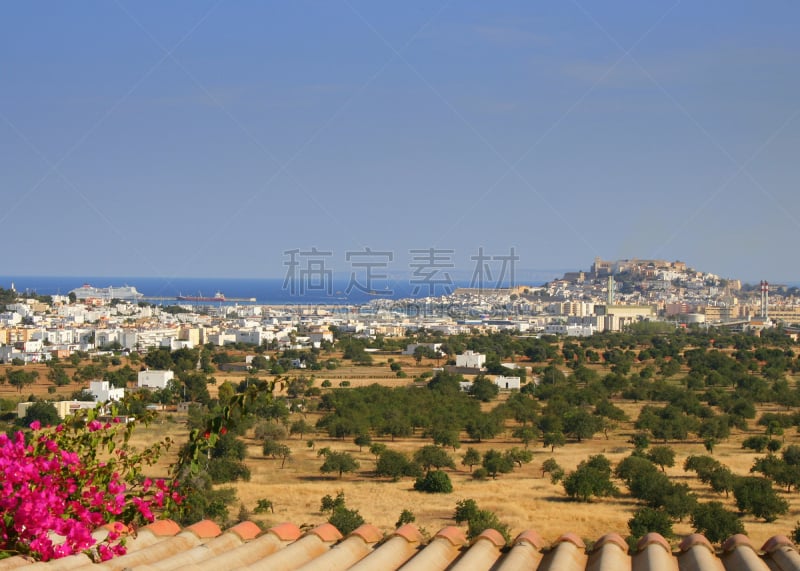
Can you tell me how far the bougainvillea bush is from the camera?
3.58 meters

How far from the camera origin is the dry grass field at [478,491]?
15406 millimetres

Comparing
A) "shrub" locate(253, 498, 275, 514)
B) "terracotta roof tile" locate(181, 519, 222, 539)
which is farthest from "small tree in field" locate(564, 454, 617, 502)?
"terracotta roof tile" locate(181, 519, 222, 539)

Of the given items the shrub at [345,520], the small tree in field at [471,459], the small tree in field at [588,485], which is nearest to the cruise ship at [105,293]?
the small tree in field at [471,459]

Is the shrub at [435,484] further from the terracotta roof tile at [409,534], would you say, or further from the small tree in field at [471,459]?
the terracotta roof tile at [409,534]

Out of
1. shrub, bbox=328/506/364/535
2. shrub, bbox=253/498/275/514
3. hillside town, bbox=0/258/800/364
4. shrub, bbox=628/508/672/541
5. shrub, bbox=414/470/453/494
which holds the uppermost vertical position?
hillside town, bbox=0/258/800/364

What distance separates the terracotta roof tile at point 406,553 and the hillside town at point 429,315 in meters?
45.6

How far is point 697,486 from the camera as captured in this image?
61.7ft

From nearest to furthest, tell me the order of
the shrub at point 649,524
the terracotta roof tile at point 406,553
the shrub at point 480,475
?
the terracotta roof tile at point 406,553 → the shrub at point 649,524 → the shrub at point 480,475

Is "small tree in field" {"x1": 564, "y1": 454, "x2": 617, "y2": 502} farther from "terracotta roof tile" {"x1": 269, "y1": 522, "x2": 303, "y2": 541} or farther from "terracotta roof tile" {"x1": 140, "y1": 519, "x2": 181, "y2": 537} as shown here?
"terracotta roof tile" {"x1": 140, "y1": 519, "x2": 181, "y2": 537}

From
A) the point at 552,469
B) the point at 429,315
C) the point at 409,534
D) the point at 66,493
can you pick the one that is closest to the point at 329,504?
the point at 552,469

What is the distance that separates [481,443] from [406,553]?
64.6ft

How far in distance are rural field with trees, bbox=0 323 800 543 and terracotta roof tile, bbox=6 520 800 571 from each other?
0.28 m

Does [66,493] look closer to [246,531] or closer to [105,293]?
[246,531]

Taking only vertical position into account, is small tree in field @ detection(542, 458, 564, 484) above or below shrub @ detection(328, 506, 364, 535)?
below
